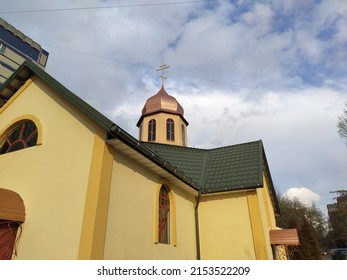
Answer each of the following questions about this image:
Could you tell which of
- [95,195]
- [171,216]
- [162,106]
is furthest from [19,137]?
[162,106]

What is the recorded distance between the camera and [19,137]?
734 centimetres

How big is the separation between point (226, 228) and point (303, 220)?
62.6 feet

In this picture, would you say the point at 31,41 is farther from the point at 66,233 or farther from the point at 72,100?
the point at 66,233

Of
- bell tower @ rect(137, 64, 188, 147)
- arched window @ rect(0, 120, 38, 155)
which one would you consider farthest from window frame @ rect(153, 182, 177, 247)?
bell tower @ rect(137, 64, 188, 147)

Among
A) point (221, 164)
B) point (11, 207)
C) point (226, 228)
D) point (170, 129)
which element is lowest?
point (11, 207)

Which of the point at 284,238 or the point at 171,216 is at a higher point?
the point at 171,216

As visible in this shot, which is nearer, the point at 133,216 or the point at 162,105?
the point at 133,216

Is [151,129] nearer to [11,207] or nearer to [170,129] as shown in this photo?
[170,129]

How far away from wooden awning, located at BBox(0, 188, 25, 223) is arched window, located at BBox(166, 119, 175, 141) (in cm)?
1199

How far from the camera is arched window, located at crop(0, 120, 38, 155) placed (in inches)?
275

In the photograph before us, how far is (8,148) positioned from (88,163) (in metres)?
3.43

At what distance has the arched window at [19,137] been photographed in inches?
275

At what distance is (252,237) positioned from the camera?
9.44 metres

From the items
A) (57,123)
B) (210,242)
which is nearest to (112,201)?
(57,123)
